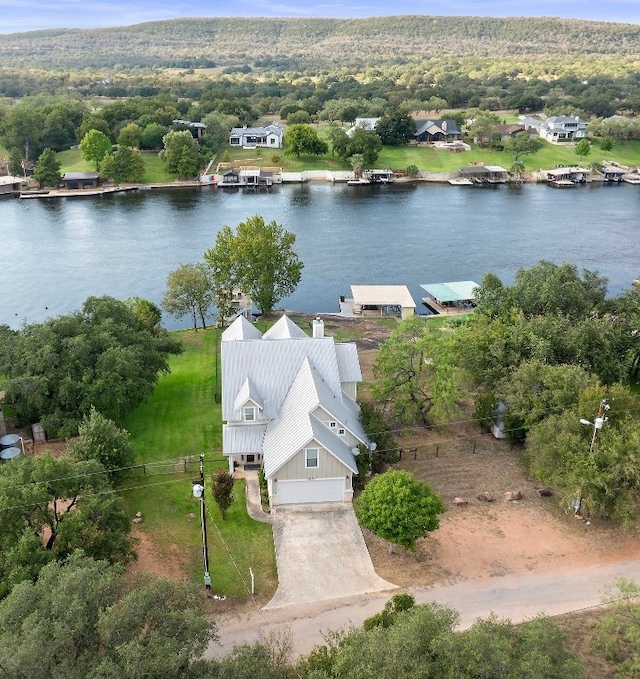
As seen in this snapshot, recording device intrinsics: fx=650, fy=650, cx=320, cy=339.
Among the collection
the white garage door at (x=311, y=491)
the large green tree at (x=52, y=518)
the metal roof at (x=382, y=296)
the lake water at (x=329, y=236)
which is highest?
the large green tree at (x=52, y=518)

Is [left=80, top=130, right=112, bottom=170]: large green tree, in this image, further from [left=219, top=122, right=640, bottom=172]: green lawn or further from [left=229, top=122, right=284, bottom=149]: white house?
[left=229, top=122, right=284, bottom=149]: white house

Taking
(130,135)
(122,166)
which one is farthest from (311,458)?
(130,135)

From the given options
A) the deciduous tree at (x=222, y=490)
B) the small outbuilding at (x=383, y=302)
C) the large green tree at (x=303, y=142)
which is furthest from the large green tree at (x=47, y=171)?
the deciduous tree at (x=222, y=490)

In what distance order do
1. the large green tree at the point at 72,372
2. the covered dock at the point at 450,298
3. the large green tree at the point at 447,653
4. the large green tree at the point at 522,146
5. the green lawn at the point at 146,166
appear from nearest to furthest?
the large green tree at the point at 447,653 → the large green tree at the point at 72,372 → the covered dock at the point at 450,298 → the green lawn at the point at 146,166 → the large green tree at the point at 522,146

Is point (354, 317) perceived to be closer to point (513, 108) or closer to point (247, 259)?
point (247, 259)

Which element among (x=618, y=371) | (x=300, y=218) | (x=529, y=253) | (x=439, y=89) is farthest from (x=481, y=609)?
(x=439, y=89)

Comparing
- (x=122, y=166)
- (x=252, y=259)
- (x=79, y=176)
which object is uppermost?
(x=252, y=259)

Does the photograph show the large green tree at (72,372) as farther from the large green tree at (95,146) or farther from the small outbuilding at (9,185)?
the large green tree at (95,146)

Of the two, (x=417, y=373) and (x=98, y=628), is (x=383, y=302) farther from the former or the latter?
(x=98, y=628)
